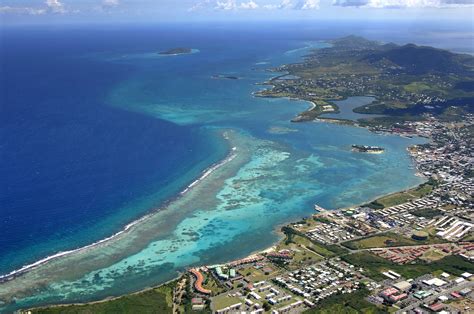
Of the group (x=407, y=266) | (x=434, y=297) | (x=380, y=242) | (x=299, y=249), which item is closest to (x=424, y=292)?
(x=434, y=297)

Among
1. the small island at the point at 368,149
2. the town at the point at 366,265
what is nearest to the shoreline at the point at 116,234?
the town at the point at 366,265

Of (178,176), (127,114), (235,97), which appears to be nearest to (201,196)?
(178,176)

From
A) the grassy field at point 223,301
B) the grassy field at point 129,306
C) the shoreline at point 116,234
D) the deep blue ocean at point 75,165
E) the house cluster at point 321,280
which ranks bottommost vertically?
the house cluster at point 321,280

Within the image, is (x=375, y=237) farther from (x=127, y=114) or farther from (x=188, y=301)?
(x=127, y=114)

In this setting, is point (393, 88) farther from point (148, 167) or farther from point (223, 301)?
point (223, 301)

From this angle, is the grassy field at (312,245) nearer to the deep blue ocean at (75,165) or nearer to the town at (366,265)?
the town at (366,265)
